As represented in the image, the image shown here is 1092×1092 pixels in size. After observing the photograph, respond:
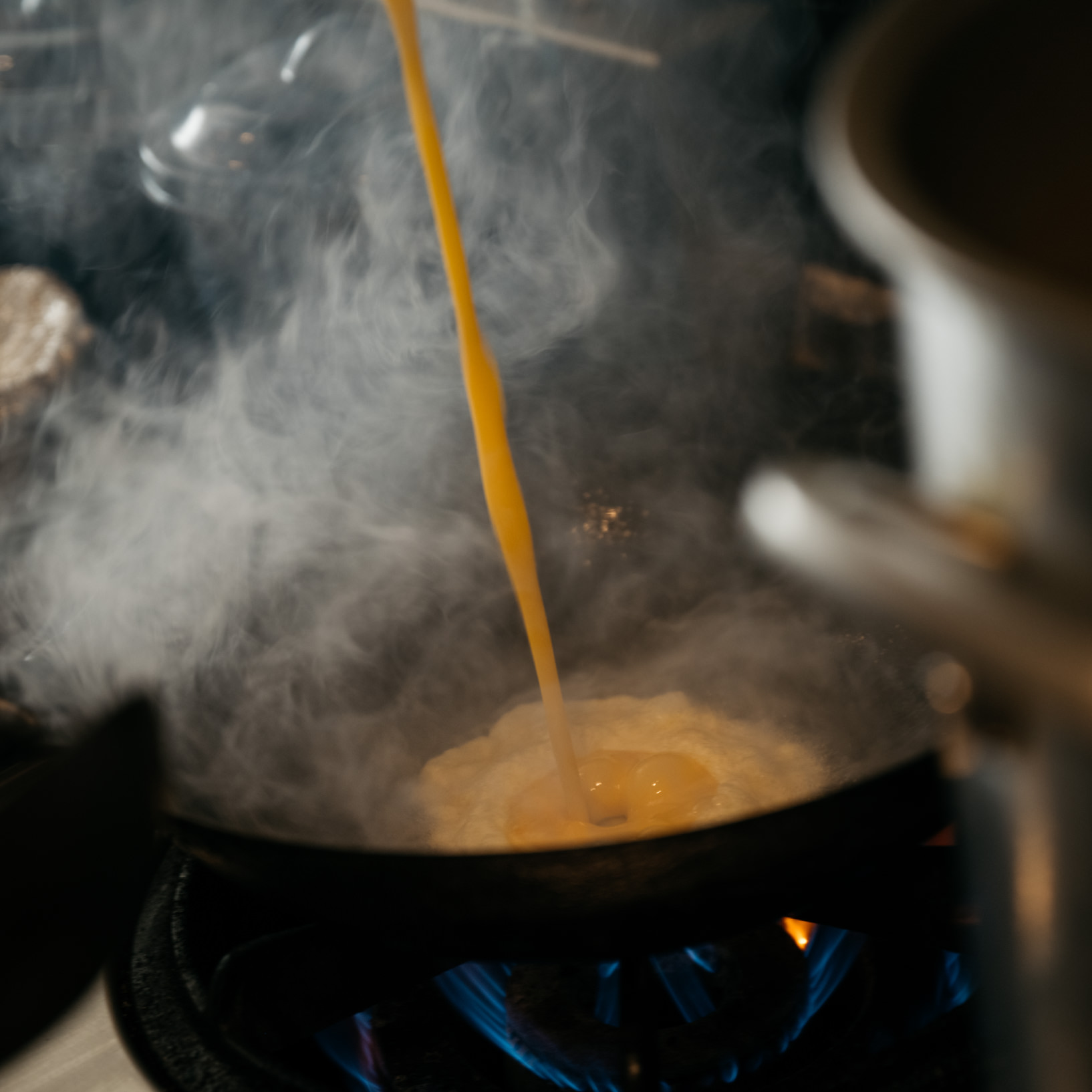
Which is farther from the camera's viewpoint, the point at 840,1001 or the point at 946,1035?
the point at 840,1001

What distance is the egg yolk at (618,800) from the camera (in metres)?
0.81

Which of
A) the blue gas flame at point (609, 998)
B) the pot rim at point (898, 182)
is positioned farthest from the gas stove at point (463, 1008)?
the pot rim at point (898, 182)

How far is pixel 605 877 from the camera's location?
17.9 inches

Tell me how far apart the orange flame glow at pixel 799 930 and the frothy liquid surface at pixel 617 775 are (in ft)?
0.25

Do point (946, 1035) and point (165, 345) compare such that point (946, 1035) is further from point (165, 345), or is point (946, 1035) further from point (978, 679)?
point (165, 345)

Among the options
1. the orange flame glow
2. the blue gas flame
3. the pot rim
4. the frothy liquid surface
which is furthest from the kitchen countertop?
the pot rim

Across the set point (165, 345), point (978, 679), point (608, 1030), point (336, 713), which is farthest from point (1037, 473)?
point (165, 345)

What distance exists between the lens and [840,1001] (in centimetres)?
68

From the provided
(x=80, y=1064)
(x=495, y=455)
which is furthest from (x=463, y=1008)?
(x=495, y=455)

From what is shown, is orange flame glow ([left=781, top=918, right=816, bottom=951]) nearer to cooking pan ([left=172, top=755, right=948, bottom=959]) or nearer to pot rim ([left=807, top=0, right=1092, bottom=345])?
cooking pan ([left=172, top=755, right=948, bottom=959])

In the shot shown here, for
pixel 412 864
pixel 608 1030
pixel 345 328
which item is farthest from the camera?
pixel 345 328

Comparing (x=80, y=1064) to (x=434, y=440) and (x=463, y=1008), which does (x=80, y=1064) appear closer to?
(x=463, y=1008)

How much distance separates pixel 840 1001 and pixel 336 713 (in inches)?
17.7

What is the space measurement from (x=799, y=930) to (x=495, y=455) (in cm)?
40
